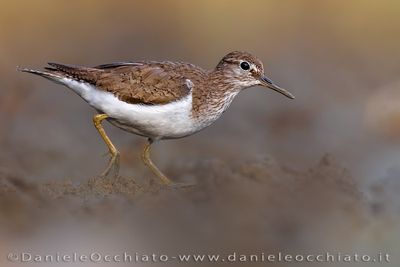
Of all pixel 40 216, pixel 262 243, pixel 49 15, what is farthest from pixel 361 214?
pixel 49 15

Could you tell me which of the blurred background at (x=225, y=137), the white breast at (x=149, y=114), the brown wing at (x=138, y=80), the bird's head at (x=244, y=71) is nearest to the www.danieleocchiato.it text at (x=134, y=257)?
the blurred background at (x=225, y=137)

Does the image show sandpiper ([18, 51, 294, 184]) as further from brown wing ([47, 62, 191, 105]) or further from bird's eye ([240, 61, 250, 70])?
bird's eye ([240, 61, 250, 70])

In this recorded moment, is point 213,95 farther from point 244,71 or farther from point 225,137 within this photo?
point 225,137

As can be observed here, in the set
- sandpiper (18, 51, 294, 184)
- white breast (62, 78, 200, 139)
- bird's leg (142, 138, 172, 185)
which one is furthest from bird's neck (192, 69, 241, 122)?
bird's leg (142, 138, 172, 185)

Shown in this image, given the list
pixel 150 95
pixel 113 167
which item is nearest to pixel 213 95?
pixel 150 95

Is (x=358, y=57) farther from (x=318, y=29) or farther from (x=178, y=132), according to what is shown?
(x=178, y=132)

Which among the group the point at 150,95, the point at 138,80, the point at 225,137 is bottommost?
the point at 150,95
